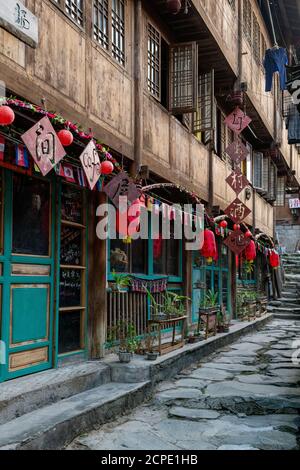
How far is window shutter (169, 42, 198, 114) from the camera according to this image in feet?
36.7

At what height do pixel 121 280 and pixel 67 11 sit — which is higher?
pixel 67 11

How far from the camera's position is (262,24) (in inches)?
819

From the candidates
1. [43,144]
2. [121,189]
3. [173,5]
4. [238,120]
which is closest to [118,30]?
[173,5]

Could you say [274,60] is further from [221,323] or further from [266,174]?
[221,323]

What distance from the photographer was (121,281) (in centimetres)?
898

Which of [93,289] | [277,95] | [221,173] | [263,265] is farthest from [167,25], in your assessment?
[263,265]

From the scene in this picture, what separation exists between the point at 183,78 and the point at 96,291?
581 centimetres

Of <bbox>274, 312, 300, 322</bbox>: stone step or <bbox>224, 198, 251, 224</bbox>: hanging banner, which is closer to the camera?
<bbox>224, 198, 251, 224</bbox>: hanging banner

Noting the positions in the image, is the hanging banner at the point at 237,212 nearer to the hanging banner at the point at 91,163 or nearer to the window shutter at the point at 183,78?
the window shutter at the point at 183,78

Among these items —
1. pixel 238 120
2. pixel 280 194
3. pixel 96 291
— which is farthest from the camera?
pixel 280 194

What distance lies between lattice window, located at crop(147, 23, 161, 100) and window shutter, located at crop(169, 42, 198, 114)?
0.58 m

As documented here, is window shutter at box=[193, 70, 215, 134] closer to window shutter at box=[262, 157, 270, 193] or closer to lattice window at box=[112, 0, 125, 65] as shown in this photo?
lattice window at box=[112, 0, 125, 65]

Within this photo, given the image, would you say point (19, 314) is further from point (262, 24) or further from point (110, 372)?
point (262, 24)

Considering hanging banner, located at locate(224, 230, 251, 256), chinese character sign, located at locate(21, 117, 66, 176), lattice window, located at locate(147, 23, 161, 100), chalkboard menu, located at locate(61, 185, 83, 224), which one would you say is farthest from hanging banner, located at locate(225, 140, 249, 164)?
chinese character sign, located at locate(21, 117, 66, 176)
